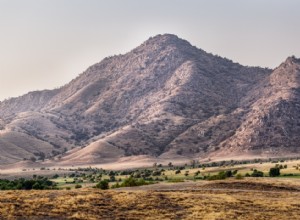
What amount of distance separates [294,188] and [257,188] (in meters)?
5.09

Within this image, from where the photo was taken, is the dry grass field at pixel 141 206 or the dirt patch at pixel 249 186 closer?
the dry grass field at pixel 141 206

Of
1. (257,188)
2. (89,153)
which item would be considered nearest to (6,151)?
(89,153)

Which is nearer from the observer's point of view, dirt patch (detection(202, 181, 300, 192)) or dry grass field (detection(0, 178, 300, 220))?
dry grass field (detection(0, 178, 300, 220))

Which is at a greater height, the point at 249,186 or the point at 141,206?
the point at 141,206

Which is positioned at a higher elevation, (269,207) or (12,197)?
(12,197)

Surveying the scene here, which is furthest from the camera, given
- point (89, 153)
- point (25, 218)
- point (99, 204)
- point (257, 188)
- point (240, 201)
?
point (89, 153)

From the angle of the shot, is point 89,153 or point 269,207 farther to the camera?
point 89,153

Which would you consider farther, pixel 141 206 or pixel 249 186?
pixel 249 186

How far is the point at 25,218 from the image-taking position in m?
29.9

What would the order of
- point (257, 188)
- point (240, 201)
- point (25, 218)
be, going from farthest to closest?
point (257, 188) → point (240, 201) → point (25, 218)

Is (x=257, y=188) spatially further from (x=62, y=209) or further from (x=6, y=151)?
(x=6, y=151)

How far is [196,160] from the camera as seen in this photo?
598ft

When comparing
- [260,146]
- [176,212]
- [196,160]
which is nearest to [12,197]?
[176,212]

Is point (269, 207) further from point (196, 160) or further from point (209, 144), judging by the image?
point (209, 144)
